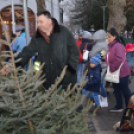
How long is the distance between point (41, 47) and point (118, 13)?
1326cm

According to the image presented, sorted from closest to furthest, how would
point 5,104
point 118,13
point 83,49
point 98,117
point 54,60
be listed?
1. point 5,104
2. point 54,60
3. point 98,117
4. point 83,49
5. point 118,13

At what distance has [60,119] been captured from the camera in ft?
5.77

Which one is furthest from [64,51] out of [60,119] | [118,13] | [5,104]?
[118,13]

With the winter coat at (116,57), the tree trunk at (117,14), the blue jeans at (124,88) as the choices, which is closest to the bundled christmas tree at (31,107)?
the winter coat at (116,57)

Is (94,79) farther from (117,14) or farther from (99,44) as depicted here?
(117,14)

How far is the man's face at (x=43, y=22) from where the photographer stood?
9.55 feet

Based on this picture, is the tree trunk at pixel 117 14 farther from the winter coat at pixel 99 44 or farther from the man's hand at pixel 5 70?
the man's hand at pixel 5 70

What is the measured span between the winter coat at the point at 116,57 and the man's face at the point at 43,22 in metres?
1.95

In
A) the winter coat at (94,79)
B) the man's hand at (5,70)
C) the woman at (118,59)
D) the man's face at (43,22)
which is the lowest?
the winter coat at (94,79)

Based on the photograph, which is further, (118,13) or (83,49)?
(118,13)

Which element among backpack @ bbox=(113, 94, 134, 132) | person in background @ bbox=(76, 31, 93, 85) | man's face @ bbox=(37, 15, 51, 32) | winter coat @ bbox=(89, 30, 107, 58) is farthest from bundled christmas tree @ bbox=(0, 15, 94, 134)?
person in background @ bbox=(76, 31, 93, 85)

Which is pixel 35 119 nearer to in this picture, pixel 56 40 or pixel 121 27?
pixel 56 40

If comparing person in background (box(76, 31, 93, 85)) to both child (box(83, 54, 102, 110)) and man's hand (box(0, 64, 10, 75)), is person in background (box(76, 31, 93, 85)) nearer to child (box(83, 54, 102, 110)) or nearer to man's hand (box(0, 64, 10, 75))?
child (box(83, 54, 102, 110))

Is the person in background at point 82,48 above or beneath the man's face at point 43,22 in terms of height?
beneath
